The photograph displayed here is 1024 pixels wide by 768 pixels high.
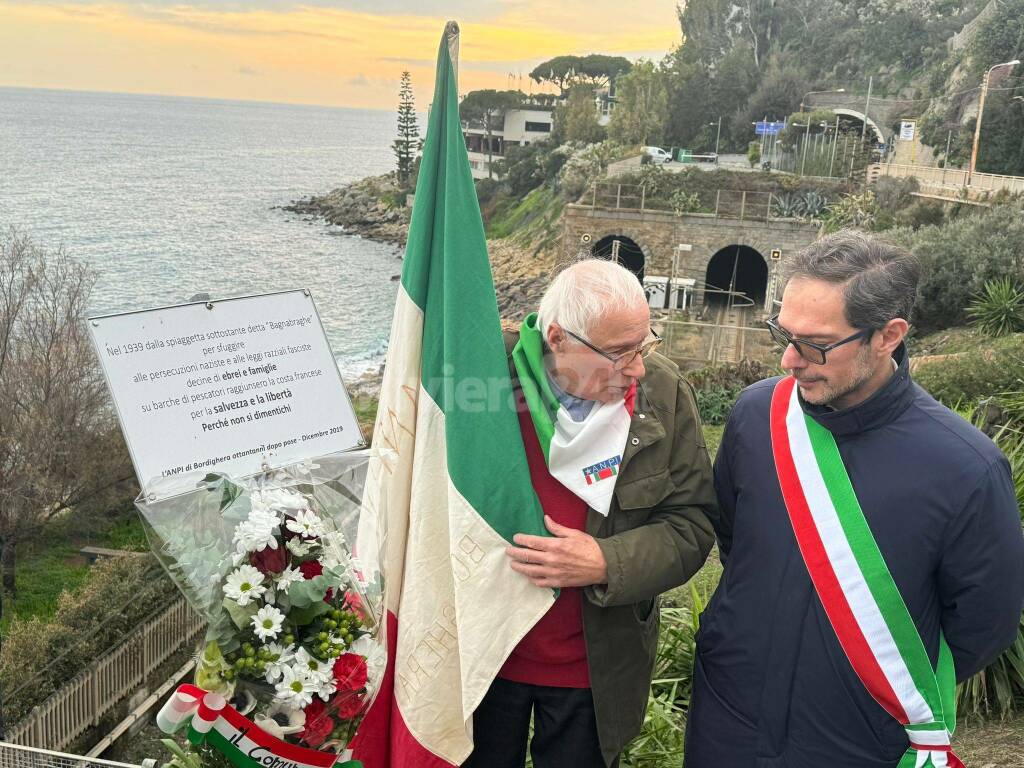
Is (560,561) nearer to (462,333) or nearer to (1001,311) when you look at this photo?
(462,333)

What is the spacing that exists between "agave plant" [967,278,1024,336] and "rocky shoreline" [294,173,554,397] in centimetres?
1375

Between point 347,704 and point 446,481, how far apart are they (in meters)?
0.57

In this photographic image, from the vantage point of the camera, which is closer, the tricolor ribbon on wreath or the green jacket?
the tricolor ribbon on wreath

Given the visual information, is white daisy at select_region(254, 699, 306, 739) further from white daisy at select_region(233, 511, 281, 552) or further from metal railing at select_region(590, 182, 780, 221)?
metal railing at select_region(590, 182, 780, 221)

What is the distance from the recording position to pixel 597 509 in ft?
6.82

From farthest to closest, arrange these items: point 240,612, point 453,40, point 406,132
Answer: point 406,132, point 453,40, point 240,612

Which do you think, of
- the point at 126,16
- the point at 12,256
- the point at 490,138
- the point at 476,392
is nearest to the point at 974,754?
the point at 476,392

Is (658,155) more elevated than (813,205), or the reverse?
(658,155)

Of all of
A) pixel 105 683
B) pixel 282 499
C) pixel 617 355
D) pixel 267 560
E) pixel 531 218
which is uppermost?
pixel 617 355

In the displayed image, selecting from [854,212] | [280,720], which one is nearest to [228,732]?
[280,720]

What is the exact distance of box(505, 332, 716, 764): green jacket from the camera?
2.08m

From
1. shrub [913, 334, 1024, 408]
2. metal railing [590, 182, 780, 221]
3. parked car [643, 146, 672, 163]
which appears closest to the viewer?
shrub [913, 334, 1024, 408]

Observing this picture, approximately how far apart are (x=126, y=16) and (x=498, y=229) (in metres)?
100.0

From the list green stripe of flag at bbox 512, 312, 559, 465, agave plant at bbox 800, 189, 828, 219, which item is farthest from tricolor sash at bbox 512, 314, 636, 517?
agave plant at bbox 800, 189, 828, 219
